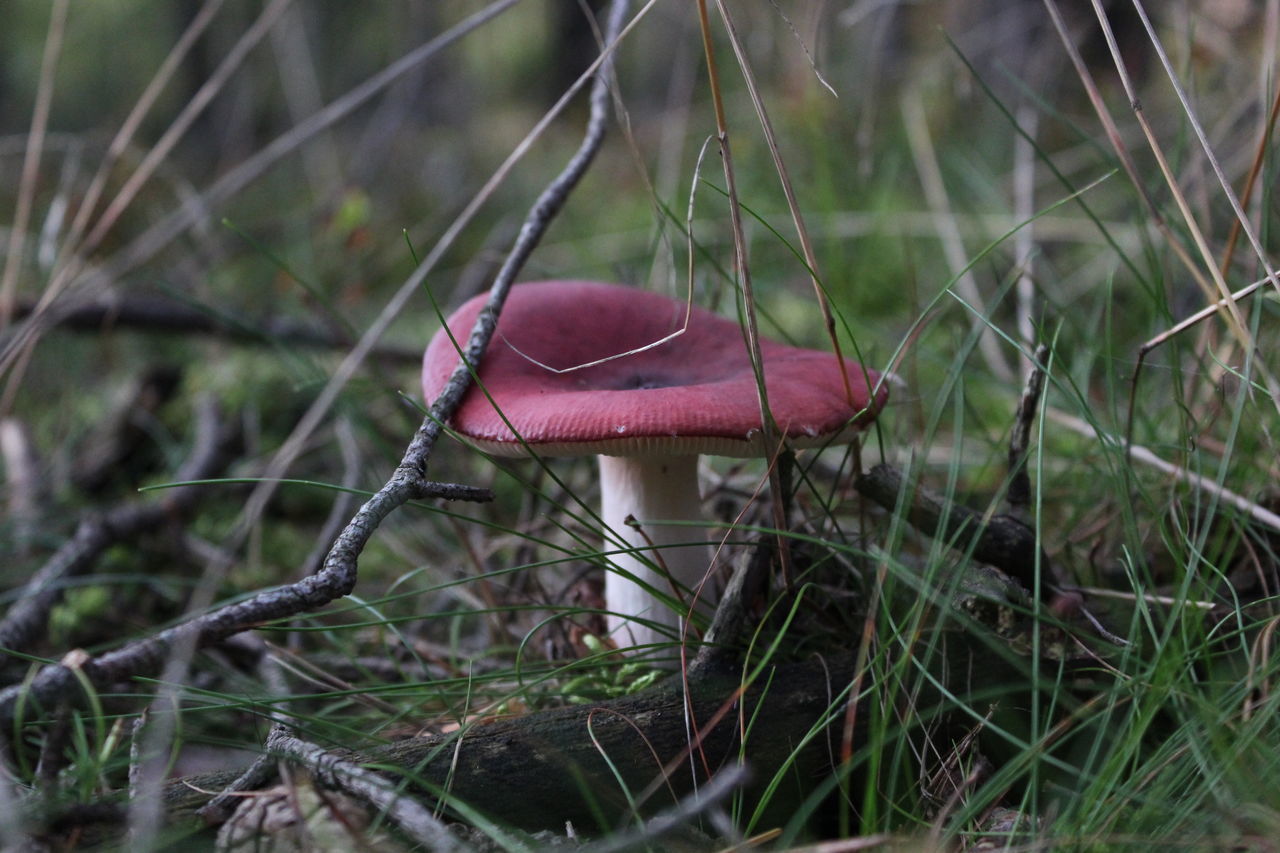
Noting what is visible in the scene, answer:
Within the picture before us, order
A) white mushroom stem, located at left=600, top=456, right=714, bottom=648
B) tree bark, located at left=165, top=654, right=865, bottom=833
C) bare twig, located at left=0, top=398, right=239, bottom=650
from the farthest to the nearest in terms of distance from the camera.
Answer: bare twig, located at left=0, top=398, right=239, bottom=650 < white mushroom stem, located at left=600, top=456, right=714, bottom=648 < tree bark, located at left=165, top=654, right=865, bottom=833

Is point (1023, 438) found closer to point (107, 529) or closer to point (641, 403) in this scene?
point (641, 403)

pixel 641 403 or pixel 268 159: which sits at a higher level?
pixel 268 159

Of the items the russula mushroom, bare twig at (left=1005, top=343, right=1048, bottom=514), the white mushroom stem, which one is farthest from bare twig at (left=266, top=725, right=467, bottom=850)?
bare twig at (left=1005, top=343, right=1048, bottom=514)

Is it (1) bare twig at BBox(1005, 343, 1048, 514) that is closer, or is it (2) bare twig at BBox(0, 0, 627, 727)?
(2) bare twig at BBox(0, 0, 627, 727)

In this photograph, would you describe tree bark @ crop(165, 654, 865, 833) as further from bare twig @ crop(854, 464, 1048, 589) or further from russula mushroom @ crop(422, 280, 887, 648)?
bare twig @ crop(854, 464, 1048, 589)

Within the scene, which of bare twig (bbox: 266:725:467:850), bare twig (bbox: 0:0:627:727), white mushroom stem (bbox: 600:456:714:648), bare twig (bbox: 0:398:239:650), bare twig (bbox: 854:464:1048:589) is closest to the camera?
bare twig (bbox: 266:725:467:850)

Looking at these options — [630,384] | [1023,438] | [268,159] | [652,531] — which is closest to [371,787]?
[652,531]

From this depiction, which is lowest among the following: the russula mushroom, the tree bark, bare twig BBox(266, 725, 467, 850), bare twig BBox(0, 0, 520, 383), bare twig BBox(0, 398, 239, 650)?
the tree bark
